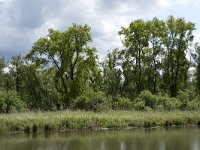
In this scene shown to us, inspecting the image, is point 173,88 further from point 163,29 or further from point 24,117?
point 24,117

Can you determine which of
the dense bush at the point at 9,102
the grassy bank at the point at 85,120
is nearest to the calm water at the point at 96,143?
the grassy bank at the point at 85,120

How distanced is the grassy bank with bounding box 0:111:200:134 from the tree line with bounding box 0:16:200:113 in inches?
384

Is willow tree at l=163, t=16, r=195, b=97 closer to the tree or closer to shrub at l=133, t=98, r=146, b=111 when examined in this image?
the tree

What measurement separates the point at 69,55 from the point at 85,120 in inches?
879

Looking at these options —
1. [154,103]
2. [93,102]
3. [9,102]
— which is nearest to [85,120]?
[93,102]

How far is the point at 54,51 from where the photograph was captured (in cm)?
5144

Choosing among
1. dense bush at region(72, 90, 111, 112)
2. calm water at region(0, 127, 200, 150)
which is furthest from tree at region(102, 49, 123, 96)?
calm water at region(0, 127, 200, 150)

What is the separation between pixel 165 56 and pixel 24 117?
3325 cm

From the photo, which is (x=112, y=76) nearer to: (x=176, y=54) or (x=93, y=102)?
(x=176, y=54)

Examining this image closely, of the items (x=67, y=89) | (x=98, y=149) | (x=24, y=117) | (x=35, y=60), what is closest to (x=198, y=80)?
(x=67, y=89)

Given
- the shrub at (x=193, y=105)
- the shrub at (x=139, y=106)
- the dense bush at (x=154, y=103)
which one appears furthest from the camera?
the shrub at (x=193, y=105)

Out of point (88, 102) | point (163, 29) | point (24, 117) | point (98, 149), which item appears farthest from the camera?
point (163, 29)

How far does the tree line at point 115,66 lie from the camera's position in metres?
51.7

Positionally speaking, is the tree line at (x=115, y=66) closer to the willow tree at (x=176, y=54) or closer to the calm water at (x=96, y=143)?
the willow tree at (x=176, y=54)
